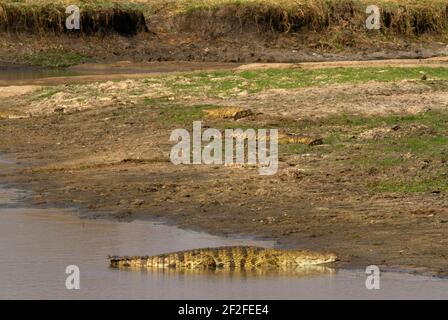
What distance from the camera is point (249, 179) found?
49.4 ft

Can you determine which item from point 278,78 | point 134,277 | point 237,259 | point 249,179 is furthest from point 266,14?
point 134,277

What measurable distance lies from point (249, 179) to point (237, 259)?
12.7ft

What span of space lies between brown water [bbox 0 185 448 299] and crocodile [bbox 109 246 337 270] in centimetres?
17

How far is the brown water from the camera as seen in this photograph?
10.4 metres

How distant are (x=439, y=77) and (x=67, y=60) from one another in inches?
560

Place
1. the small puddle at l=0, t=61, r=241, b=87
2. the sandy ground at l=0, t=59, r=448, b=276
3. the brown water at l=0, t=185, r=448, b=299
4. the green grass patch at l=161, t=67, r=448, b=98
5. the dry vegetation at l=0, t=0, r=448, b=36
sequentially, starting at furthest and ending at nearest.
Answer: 1. the dry vegetation at l=0, t=0, r=448, b=36
2. the small puddle at l=0, t=61, r=241, b=87
3. the green grass patch at l=161, t=67, r=448, b=98
4. the sandy ground at l=0, t=59, r=448, b=276
5. the brown water at l=0, t=185, r=448, b=299

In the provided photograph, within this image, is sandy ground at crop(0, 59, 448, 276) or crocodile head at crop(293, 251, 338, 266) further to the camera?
sandy ground at crop(0, 59, 448, 276)

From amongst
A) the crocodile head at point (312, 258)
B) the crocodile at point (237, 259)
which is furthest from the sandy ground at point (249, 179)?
the crocodile at point (237, 259)

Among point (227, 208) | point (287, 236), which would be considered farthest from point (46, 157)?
point (287, 236)

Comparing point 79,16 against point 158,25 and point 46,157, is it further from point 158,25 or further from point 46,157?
point 46,157

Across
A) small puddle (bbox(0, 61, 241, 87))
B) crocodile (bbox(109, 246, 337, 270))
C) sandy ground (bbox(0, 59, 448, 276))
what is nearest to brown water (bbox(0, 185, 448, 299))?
crocodile (bbox(109, 246, 337, 270))

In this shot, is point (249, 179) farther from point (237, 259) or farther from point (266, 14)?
point (266, 14)

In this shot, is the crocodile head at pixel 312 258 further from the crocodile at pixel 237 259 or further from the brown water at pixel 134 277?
the brown water at pixel 134 277

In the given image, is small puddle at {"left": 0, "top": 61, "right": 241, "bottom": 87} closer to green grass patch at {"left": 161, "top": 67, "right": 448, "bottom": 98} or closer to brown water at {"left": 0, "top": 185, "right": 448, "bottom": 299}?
green grass patch at {"left": 161, "top": 67, "right": 448, "bottom": 98}
